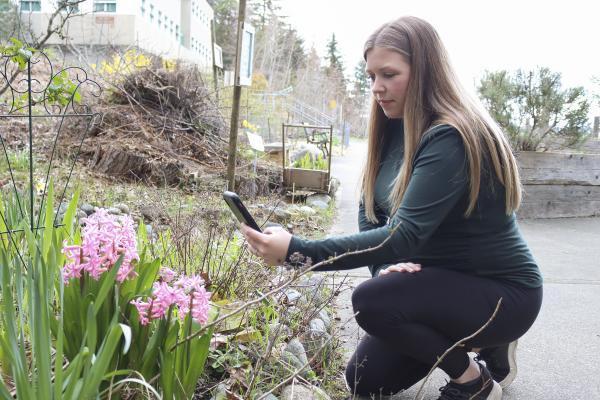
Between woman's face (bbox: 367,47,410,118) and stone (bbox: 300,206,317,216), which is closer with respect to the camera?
woman's face (bbox: 367,47,410,118)

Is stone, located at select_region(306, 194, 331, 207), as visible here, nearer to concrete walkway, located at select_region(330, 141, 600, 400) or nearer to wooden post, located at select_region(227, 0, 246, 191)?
concrete walkway, located at select_region(330, 141, 600, 400)

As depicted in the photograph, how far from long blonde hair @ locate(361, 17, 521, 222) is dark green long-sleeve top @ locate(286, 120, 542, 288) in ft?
0.16

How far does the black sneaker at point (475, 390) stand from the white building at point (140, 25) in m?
8.53

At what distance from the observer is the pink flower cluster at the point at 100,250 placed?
151 cm

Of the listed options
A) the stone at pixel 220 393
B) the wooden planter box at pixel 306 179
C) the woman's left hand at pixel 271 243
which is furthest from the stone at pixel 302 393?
the wooden planter box at pixel 306 179

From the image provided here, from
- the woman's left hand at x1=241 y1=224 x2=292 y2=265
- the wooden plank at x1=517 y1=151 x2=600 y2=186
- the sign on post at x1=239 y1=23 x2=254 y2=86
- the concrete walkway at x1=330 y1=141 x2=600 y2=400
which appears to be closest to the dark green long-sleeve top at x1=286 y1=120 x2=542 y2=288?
the woman's left hand at x1=241 y1=224 x2=292 y2=265

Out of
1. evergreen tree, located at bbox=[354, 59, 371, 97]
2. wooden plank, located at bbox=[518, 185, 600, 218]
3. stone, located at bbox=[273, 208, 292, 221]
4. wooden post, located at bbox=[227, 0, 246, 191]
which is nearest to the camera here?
wooden post, located at bbox=[227, 0, 246, 191]

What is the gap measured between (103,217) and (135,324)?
11.9 inches

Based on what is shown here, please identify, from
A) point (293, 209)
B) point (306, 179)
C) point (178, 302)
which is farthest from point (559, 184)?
point (178, 302)

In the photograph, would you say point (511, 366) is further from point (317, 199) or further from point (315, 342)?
point (317, 199)

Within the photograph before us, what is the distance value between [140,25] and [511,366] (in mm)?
20065

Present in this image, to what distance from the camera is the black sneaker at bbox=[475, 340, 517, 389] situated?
2455 millimetres

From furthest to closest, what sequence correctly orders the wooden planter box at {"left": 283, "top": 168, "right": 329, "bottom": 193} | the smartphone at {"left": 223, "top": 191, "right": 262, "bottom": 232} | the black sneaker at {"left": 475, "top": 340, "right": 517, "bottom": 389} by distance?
1. the wooden planter box at {"left": 283, "top": 168, "right": 329, "bottom": 193}
2. the black sneaker at {"left": 475, "top": 340, "right": 517, "bottom": 389}
3. the smartphone at {"left": 223, "top": 191, "right": 262, "bottom": 232}

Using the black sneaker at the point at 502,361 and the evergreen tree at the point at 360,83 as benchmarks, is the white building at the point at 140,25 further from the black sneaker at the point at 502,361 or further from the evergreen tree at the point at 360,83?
the evergreen tree at the point at 360,83
